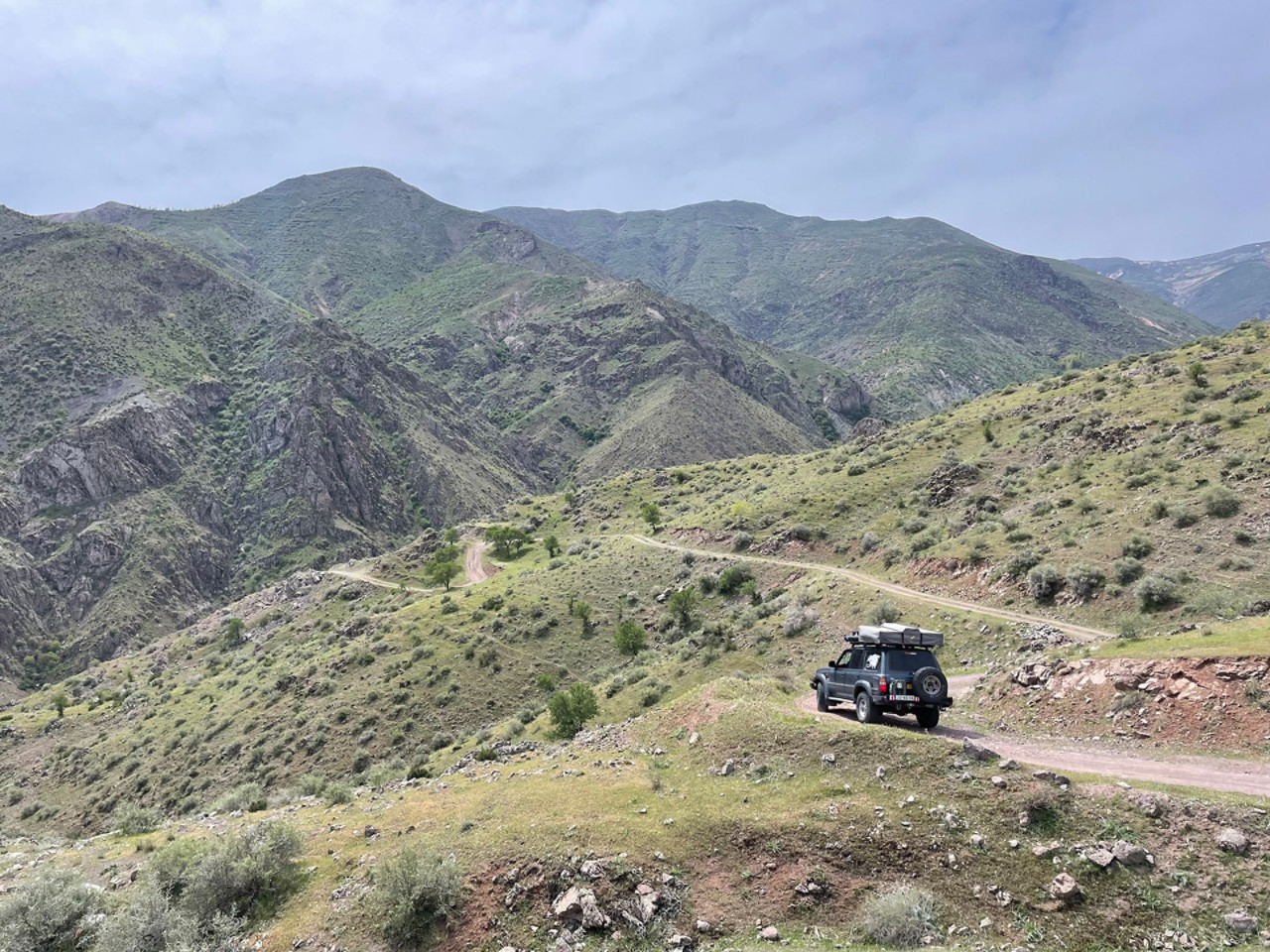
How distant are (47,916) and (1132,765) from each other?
2274 cm

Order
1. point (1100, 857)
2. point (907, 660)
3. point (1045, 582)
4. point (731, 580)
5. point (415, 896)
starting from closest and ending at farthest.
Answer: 1. point (1100, 857)
2. point (415, 896)
3. point (907, 660)
4. point (1045, 582)
5. point (731, 580)

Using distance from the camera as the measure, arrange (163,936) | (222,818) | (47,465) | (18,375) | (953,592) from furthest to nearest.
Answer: (18,375) → (47,465) → (953,592) → (222,818) → (163,936)

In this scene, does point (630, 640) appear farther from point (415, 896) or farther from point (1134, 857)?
point (1134, 857)

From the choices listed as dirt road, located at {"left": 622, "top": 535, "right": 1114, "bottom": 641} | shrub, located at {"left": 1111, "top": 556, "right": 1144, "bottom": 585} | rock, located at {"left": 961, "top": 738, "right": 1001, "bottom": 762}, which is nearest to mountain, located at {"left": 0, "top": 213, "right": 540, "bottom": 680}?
dirt road, located at {"left": 622, "top": 535, "right": 1114, "bottom": 641}

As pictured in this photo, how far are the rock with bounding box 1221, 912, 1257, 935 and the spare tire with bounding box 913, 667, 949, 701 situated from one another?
7545 mm

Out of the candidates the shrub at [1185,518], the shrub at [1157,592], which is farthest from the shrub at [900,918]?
the shrub at [1185,518]

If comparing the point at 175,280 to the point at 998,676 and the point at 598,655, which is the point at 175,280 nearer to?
the point at 598,655

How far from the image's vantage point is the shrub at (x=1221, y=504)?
26719mm

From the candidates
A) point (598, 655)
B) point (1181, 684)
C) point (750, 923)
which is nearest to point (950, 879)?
point (750, 923)

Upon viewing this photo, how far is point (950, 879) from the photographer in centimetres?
1110

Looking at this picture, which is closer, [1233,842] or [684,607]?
[1233,842]

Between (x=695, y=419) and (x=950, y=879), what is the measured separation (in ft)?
527

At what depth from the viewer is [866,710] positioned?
17.4 metres

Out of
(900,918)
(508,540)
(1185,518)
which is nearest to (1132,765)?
(900,918)
